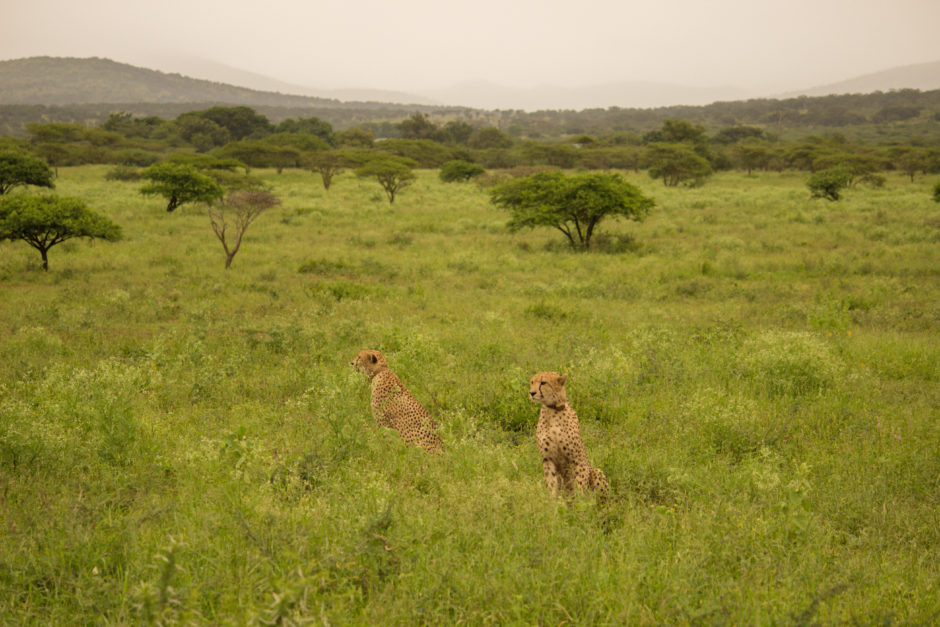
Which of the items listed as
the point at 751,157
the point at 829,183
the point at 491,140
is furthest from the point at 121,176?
the point at 491,140

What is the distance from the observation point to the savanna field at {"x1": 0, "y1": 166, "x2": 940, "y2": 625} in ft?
9.98

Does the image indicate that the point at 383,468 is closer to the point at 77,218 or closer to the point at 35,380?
the point at 35,380

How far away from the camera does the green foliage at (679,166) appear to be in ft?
149

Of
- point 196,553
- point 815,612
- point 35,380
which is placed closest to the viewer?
point 815,612

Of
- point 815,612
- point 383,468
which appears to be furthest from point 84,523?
point 815,612

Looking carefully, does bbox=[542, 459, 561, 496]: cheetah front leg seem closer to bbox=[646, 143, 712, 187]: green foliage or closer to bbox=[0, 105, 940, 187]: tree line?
bbox=[0, 105, 940, 187]: tree line

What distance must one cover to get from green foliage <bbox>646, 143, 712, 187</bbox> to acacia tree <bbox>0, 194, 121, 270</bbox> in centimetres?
4035

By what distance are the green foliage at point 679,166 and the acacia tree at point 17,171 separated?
42.2m

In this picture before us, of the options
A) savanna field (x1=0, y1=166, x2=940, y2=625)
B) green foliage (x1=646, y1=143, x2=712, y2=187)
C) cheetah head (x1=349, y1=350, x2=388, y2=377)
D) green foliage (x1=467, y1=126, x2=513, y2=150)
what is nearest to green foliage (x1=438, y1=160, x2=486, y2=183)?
green foliage (x1=646, y1=143, x2=712, y2=187)

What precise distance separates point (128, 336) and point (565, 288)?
9405mm

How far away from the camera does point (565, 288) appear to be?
14.0 meters

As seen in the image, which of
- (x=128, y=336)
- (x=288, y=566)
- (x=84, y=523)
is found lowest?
(x=128, y=336)

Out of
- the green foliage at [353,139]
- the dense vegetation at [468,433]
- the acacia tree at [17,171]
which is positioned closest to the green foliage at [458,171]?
the acacia tree at [17,171]

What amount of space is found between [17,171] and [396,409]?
3408cm
